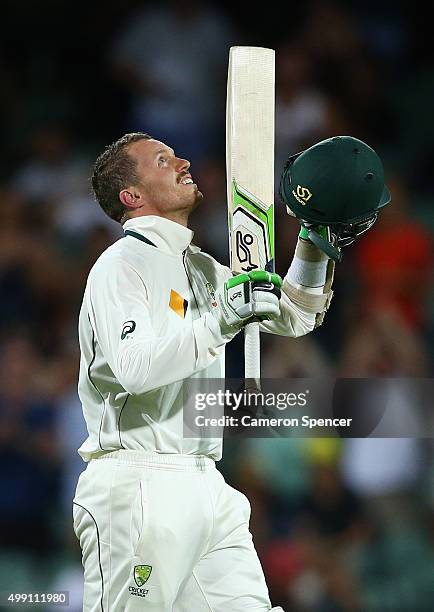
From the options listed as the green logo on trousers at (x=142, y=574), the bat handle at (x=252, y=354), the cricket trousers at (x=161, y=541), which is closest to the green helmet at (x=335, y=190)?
the bat handle at (x=252, y=354)

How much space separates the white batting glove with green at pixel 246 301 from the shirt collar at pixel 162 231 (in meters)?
0.31

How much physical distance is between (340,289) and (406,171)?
63 cm

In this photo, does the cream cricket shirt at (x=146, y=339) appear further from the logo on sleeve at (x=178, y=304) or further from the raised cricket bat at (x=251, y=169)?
the raised cricket bat at (x=251, y=169)

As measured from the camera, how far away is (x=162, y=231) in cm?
229

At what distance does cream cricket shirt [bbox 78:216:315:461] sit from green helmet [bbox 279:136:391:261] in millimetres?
234

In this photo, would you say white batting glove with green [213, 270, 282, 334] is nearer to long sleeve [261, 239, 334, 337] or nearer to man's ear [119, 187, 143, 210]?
long sleeve [261, 239, 334, 337]

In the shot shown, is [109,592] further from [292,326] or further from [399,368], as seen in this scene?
[399,368]

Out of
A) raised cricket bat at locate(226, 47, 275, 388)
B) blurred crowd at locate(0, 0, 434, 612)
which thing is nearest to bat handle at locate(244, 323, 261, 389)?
raised cricket bat at locate(226, 47, 275, 388)

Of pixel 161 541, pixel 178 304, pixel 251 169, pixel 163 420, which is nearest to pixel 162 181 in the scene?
pixel 251 169

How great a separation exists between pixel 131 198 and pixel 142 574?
2.78 feet

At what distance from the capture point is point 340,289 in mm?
4070

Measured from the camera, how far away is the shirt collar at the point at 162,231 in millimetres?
2277

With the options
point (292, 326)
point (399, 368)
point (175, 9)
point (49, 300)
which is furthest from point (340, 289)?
point (292, 326)

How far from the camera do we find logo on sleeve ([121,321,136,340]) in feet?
6.54
